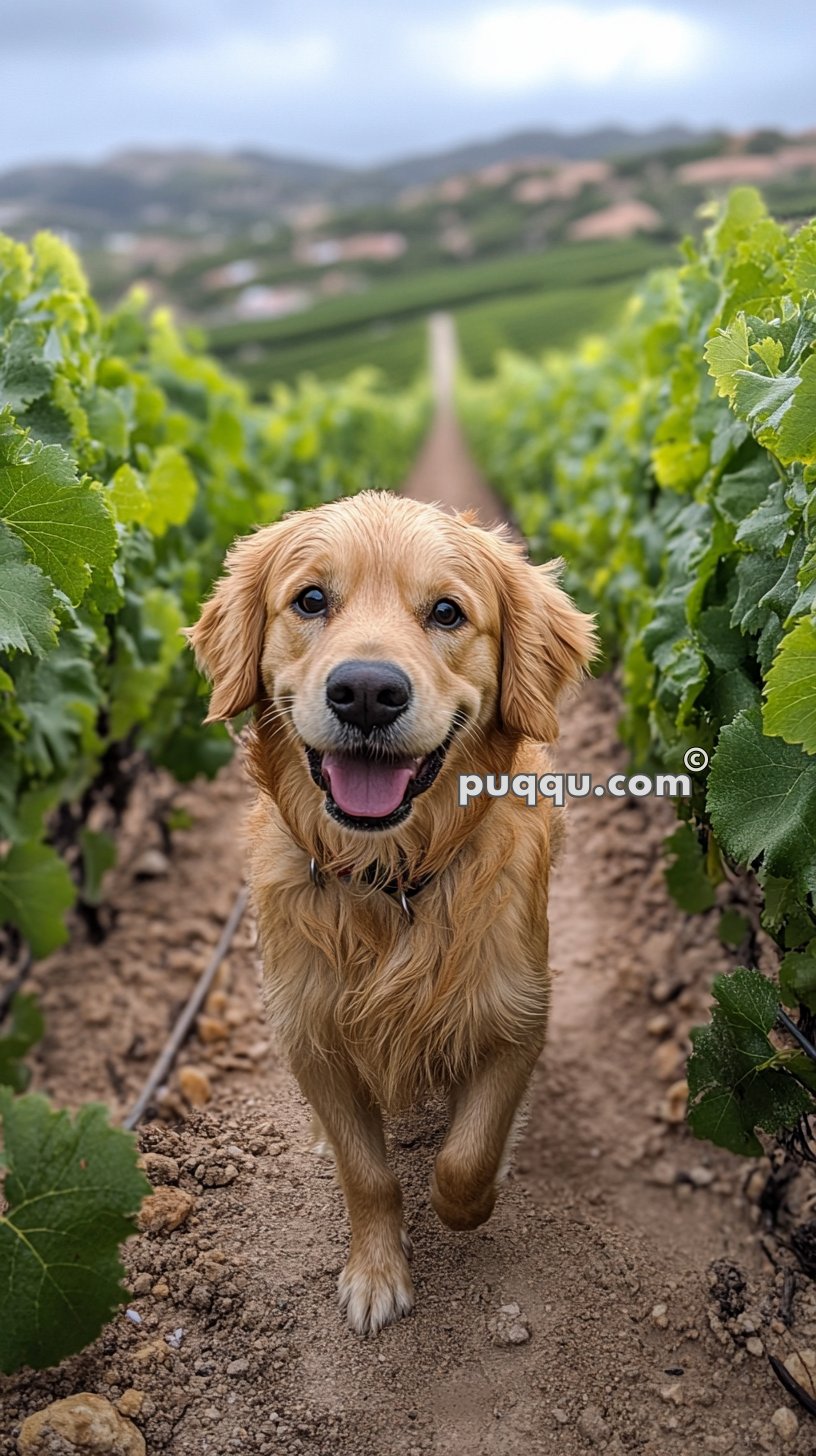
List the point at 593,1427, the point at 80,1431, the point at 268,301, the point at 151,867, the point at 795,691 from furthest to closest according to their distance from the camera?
the point at 268,301 < the point at 151,867 < the point at 593,1427 < the point at 80,1431 < the point at 795,691

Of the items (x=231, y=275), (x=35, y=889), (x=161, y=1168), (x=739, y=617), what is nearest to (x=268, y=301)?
(x=231, y=275)

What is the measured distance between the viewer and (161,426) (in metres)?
5.19

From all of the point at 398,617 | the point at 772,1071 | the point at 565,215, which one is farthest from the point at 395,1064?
the point at 565,215

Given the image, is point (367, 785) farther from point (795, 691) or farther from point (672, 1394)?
point (672, 1394)

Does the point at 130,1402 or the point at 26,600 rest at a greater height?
the point at 26,600

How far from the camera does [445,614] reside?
260 cm

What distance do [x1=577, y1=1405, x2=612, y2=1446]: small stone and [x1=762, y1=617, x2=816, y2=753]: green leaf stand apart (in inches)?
56.1

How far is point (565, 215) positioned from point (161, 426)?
6216 centimetres

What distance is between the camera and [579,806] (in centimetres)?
571

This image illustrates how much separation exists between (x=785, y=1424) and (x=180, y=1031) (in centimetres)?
222

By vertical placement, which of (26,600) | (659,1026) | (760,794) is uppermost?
(26,600)

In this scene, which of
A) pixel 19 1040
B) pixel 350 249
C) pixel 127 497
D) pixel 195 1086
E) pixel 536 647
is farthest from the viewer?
pixel 350 249

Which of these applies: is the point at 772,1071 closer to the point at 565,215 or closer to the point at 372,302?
the point at 565,215

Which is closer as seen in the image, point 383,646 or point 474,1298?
point 383,646
